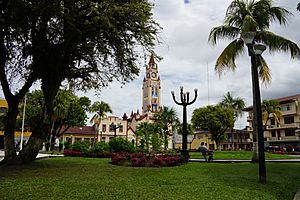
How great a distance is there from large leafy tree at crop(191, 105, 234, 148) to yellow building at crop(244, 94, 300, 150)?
489 inches

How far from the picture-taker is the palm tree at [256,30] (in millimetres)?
17141

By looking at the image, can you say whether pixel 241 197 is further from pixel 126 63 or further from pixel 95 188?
pixel 126 63

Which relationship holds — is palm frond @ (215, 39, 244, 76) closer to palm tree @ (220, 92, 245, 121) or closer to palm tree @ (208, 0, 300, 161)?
palm tree @ (208, 0, 300, 161)

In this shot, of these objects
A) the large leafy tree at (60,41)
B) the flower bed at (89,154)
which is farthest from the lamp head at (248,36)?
the flower bed at (89,154)

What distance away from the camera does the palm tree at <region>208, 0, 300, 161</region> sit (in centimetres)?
1714

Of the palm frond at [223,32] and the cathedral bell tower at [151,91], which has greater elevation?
the cathedral bell tower at [151,91]

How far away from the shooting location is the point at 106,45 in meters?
12.9

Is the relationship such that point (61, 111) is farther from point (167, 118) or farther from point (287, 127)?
point (287, 127)

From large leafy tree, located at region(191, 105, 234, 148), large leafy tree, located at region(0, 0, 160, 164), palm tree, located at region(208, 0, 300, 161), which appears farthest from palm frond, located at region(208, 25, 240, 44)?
large leafy tree, located at region(191, 105, 234, 148)

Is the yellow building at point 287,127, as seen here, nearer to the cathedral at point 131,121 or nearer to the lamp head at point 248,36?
the cathedral at point 131,121

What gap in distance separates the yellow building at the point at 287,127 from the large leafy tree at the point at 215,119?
489 inches

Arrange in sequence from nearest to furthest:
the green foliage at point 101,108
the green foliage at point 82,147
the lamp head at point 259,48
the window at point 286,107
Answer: the lamp head at point 259,48 → the green foliage at point 82,147 → the green foliage at point 101,108 → the window at point 286,107

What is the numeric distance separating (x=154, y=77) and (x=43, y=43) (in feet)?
311

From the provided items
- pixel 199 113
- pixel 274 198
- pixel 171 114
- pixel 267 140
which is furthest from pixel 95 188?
pixel 267 140
